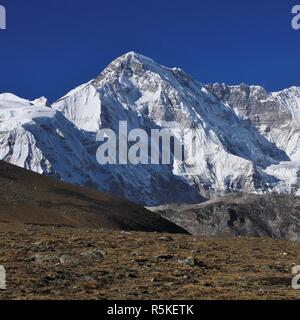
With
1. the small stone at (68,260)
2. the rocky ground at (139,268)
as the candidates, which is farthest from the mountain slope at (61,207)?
the small stone at (68,260)

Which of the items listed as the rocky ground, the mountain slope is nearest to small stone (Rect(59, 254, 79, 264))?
the rocky ground

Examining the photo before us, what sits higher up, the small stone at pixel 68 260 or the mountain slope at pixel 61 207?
the mountain slope at pixel 61 207

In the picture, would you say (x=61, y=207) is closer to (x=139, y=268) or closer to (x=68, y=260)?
(x=68, y=260)

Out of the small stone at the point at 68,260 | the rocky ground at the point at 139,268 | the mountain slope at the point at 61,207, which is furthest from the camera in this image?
the mountain slope at the point at 61,207

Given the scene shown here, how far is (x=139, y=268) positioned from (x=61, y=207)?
217ft

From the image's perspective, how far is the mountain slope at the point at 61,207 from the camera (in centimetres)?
9700

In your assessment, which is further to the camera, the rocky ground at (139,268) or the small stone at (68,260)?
the small stone at (68,260)

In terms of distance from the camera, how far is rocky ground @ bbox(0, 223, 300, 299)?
34.8 m

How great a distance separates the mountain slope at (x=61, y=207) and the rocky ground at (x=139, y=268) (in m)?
33.9

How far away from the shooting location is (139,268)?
138 ft

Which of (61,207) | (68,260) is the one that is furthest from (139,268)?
(61,207)

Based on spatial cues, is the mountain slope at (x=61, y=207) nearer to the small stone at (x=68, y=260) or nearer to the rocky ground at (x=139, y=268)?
the rocky ground at (x=139, y=268)
